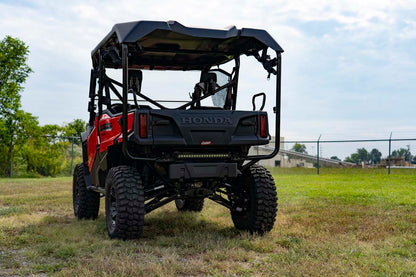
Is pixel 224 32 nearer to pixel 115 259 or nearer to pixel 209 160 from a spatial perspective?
pixel 209 160

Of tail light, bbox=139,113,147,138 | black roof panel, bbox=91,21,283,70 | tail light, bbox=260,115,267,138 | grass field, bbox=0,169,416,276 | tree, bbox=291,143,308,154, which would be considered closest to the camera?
grass field, bbox=0,169,416,276

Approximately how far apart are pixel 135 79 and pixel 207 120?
1.53 metres

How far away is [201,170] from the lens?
5.36 m

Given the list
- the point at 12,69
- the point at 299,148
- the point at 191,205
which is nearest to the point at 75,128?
the point at 12,69

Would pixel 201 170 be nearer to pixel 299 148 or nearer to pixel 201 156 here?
pixel 201 156

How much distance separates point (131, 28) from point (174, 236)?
2446mm

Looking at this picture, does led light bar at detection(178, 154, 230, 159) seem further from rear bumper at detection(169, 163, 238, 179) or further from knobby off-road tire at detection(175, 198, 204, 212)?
knobby off-road tire at detection(175, 198, 204, 212)

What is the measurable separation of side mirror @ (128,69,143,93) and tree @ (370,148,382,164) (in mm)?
17056

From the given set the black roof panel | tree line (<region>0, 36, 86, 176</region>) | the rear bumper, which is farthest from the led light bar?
tree line (<region>0, 36, 86, 176</region>)

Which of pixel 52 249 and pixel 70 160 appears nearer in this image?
pixel 52 249

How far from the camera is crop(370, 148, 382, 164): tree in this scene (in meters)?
21.5

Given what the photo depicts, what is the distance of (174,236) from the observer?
5.72 metres

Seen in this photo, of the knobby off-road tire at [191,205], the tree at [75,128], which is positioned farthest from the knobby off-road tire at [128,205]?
the tree at [75,128]

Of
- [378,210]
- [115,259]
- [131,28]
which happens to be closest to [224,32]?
[131,28]
